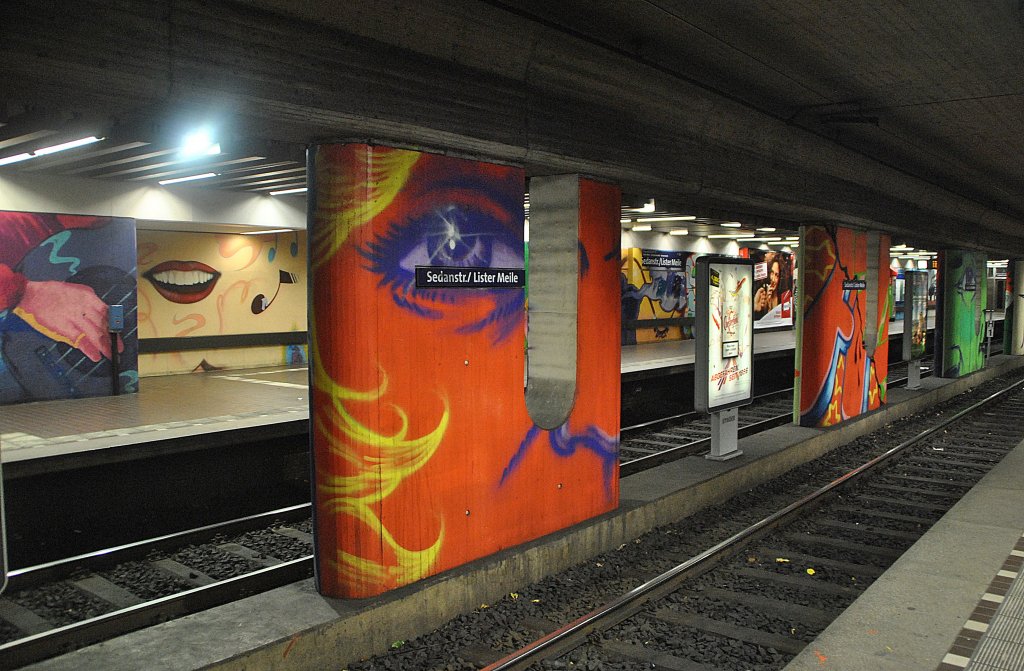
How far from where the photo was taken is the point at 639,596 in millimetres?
6270

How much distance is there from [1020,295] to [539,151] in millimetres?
26783

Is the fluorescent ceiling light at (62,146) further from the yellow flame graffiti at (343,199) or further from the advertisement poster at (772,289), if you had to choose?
the advertisement poster at (772,289)

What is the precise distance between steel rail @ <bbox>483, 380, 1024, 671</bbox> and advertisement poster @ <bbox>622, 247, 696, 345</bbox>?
52.7 ft

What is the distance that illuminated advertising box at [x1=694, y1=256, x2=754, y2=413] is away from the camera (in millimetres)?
9703

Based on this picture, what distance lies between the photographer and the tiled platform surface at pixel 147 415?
9.52 metres

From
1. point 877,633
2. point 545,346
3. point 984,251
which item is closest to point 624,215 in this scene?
point 984,251

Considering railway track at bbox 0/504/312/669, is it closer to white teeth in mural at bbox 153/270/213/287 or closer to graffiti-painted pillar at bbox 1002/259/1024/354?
white teeth in mural at bbox 153/270/213/287

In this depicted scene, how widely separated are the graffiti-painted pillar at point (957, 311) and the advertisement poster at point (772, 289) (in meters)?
9.66

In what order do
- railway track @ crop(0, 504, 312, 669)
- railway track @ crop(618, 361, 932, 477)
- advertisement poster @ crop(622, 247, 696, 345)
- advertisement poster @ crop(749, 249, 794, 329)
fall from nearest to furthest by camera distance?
railway track @ crop(0, 504, 312, 669), railway track @ crop(618, 361, 932, 477), advertisement poster @ crop(622, 247, 696, 345), advertisement poster @ crop(749, 249, 794, 329)

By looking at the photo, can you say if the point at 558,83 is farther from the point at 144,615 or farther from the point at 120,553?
the point at 120,553

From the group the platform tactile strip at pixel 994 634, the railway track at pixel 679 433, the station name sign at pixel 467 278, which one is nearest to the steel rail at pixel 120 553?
the station name sign at pixel 467 278

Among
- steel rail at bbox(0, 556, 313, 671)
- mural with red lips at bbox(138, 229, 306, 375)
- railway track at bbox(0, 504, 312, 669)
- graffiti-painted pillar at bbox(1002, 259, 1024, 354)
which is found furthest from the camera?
graffiti-painted pillar at bbox(1002, 259, 1024, 354)

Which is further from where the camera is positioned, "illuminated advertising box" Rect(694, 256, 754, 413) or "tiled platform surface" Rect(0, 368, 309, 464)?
"illuminated advertising box" Rect(694, 256, 754, 413)

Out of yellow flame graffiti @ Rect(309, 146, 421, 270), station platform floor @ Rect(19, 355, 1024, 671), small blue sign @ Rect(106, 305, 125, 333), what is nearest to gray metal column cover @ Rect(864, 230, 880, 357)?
station platform floor @ Rect(19, 355, 1024, 671)
